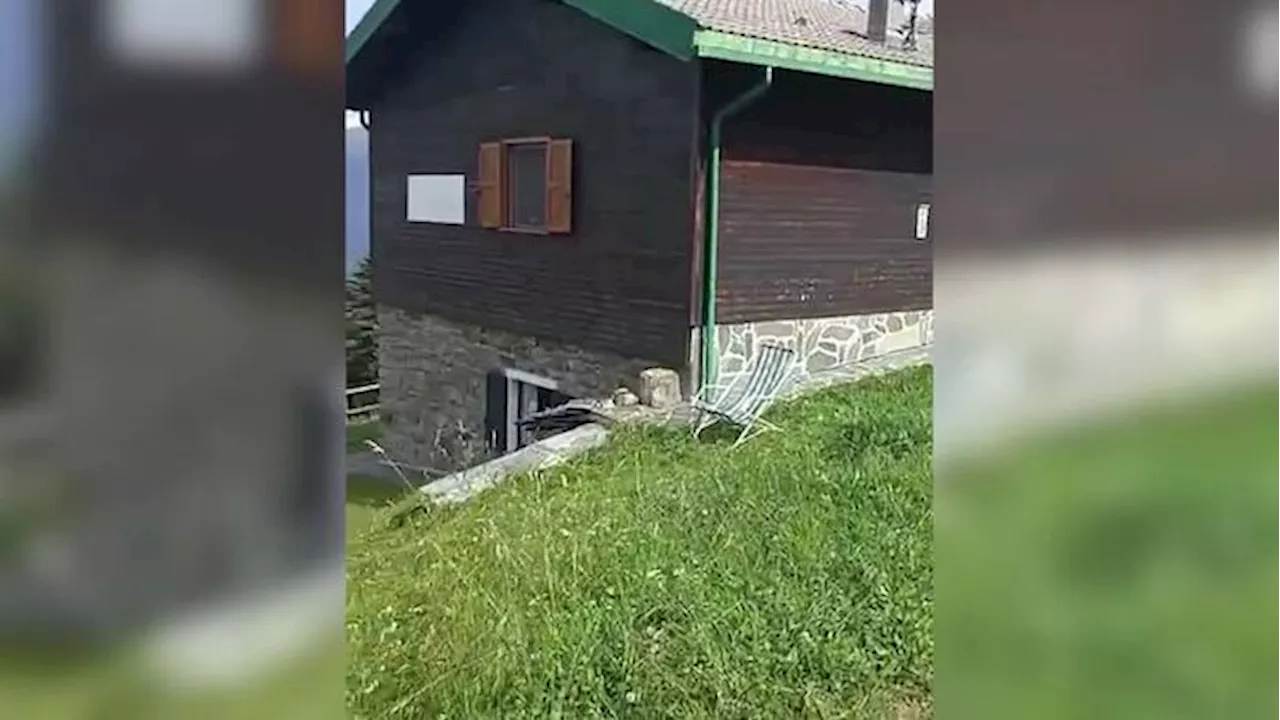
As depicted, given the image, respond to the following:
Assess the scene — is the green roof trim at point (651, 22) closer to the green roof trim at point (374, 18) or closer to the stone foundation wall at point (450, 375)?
the stone foundation wall at point (450, 375)

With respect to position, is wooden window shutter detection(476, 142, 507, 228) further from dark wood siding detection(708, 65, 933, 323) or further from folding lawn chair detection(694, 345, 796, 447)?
folding lawn chair detection(694, 345, 796, 447)

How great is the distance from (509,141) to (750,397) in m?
2.42

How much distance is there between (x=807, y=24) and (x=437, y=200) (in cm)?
271

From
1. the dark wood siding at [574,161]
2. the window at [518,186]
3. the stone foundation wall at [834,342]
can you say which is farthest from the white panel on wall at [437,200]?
the stone foundation wall at [834,342]

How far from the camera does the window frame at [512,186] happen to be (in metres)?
6.88

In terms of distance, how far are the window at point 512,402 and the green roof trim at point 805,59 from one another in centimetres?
238

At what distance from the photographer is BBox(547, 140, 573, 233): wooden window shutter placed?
6.68 meters

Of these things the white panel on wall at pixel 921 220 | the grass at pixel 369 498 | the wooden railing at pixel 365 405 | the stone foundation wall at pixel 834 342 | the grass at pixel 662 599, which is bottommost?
the wooden railing at pixel 365 405

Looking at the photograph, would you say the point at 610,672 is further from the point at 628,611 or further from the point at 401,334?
the point at 401,334

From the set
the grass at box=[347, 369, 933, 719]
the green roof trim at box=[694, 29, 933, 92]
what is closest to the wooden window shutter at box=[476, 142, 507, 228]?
the green roof trim at box=[694, 29, 933, 92]

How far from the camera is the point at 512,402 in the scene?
7.45 metres

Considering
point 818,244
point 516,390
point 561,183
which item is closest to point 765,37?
point 818,244

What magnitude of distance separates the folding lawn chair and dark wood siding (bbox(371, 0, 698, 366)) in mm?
380
